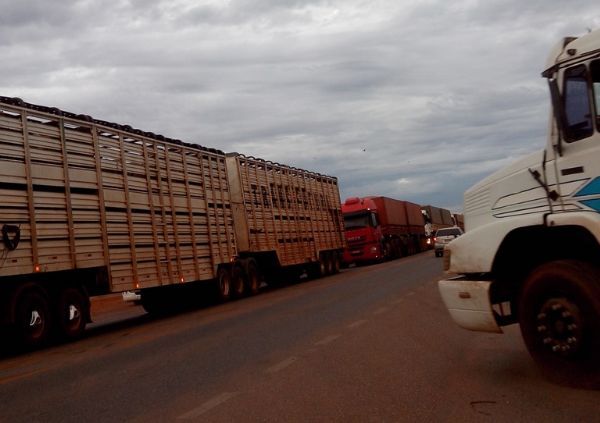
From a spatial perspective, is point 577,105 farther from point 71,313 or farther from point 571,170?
point 71,313

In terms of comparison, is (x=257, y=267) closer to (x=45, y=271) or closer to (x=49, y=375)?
(x=45, y=271)

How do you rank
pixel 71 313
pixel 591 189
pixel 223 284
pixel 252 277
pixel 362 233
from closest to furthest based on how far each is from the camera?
pixel 591 189 → pixel 71 313 → pixel 223 284 → pixel 252 277 → pixel 362 233

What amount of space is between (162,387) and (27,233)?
6.26 m

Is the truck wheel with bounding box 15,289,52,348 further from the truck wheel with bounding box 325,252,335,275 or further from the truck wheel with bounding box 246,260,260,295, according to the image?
the truck wheel with bounding box 325,252,335,275

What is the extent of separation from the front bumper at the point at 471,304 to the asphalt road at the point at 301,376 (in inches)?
20.3

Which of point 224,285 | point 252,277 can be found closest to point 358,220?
point 252,277

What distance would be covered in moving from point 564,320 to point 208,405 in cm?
308

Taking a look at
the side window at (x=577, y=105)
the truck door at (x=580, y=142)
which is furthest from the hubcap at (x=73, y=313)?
the side window at (x=577, y=105)

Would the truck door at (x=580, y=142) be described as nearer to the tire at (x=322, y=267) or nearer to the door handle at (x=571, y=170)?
the door handle at (x=571, y=170)

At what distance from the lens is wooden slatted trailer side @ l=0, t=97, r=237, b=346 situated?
12.3 metres

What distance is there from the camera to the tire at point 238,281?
21.0 meters

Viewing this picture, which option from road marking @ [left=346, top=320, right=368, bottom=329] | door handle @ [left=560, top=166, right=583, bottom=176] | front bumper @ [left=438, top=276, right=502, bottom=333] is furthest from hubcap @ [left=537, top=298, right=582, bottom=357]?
road marking @ [left=346, top=320, right=368, bottom=329]

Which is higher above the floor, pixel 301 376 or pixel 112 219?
pixel 112 219

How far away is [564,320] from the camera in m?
5.57
